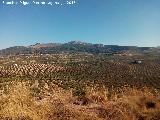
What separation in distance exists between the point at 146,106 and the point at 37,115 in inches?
178

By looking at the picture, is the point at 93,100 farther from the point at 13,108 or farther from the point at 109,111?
the point at 13,108

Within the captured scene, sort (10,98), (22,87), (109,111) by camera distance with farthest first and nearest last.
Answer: (109,111) → (22,87) → (10,98)

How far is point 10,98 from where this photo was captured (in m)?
9.00

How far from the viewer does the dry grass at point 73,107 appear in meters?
8.57

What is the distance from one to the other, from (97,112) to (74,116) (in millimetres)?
1362

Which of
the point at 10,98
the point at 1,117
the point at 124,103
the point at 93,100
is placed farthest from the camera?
the point at 93,100

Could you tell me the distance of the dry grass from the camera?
28.1ft

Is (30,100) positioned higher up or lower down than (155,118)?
higher up

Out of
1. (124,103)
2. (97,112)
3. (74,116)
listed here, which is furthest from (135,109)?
(74,116)

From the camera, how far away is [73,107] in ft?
35.5

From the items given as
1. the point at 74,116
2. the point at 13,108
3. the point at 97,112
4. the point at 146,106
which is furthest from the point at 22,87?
the point at 146,106

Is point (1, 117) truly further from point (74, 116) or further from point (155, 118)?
point (155, 118)

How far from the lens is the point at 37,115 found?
335 inches

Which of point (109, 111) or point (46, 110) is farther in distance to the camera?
point (109, 111)
